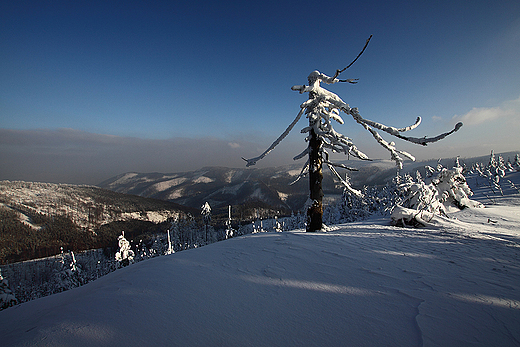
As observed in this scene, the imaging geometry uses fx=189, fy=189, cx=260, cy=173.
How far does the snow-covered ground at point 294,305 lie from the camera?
1.54 metres

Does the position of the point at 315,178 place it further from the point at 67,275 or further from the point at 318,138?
the point at 67,275

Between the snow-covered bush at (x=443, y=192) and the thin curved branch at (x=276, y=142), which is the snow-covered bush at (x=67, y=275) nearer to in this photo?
Answer: the thin curved branch at (x=276, y=142)

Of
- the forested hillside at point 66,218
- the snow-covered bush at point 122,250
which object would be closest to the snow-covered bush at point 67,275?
the snow-covered bush at point 122,250

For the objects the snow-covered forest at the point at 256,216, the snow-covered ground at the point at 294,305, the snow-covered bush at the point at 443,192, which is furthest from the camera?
the snow-covered forest at the point at 256,216

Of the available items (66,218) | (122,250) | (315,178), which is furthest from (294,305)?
(66,218)

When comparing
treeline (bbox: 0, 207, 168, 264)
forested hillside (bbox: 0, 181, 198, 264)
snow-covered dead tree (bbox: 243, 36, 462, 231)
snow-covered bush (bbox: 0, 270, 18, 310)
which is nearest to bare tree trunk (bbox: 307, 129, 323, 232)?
snow-covered dead tree (bbox: 243, 36, 462, 231)

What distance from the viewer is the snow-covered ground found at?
60.6 inches

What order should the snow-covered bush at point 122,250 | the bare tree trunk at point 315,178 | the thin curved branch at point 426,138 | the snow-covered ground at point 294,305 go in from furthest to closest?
the snow-covered bush at point 122,250 → the bare tree trunk at point 315,178 → the thin curved branch at point 426,138 → the snow-covered ground at point 294,305

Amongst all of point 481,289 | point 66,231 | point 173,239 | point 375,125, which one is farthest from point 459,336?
point 66,231

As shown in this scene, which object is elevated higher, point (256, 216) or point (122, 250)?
point (122, 250)

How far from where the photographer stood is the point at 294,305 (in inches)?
78.4

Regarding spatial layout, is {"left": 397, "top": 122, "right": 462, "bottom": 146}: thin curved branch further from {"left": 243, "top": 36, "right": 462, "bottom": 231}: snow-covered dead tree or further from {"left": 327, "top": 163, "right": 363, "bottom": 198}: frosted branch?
{"left": 327, "top": 163, "right": 363, "bottom": 198}: frosted branch

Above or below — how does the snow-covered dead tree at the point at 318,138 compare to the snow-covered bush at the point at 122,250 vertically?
above

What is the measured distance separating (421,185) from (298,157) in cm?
1017
